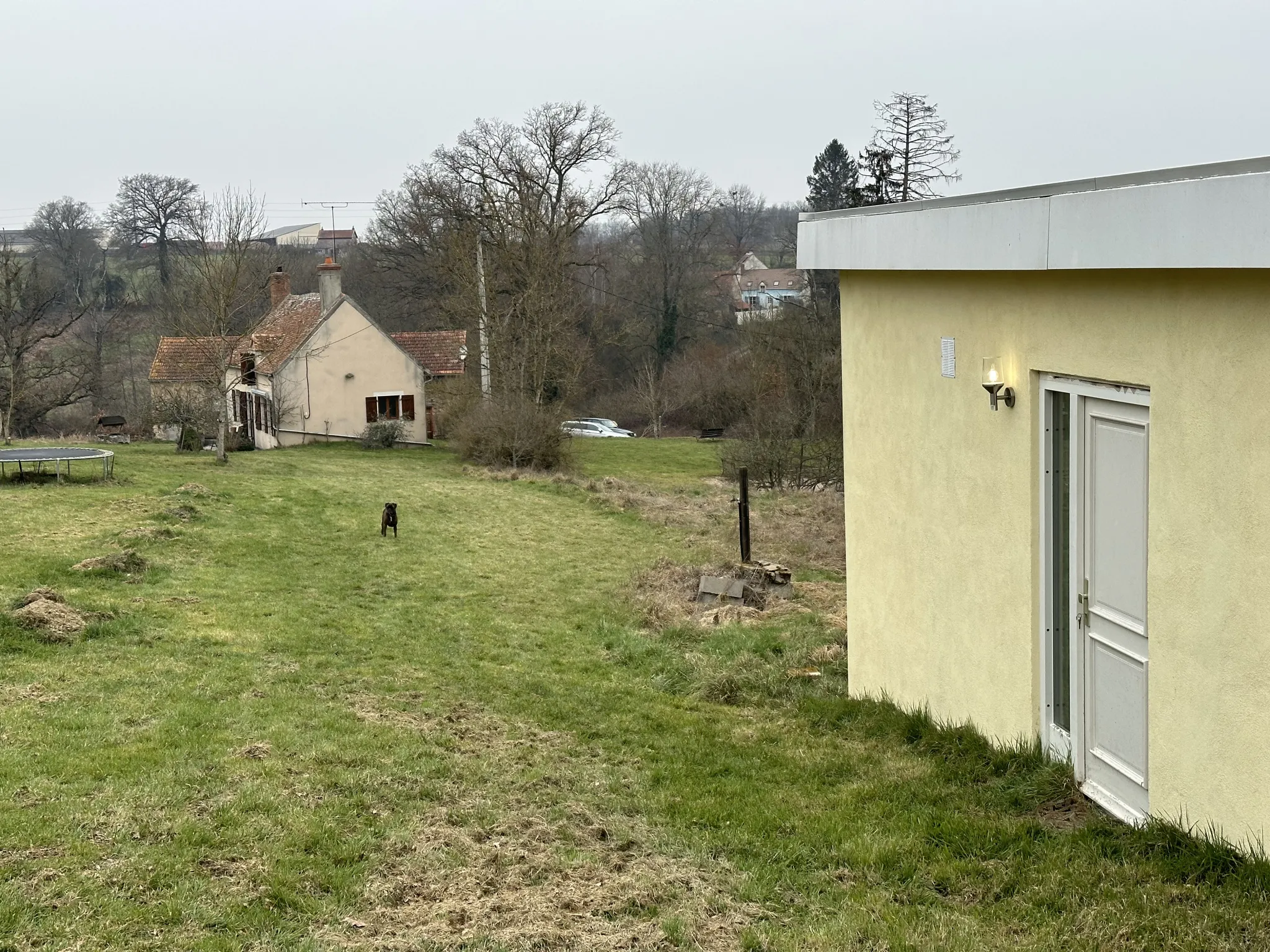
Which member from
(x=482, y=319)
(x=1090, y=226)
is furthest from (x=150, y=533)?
(x=482, y=319)

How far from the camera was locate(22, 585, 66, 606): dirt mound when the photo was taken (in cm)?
1108

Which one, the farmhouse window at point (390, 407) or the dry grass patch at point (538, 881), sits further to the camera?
the farmhouse window at point (390, 407)

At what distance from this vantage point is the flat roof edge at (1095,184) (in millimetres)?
4270

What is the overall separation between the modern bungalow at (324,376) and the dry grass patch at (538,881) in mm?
32948

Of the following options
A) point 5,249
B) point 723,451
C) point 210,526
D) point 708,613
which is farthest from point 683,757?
point 5,249

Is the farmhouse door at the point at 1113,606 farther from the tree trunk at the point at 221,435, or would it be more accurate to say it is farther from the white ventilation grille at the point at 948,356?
the tree trunk at the point at 221,435

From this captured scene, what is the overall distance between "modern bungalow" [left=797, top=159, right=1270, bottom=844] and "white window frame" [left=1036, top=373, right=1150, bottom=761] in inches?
0.5

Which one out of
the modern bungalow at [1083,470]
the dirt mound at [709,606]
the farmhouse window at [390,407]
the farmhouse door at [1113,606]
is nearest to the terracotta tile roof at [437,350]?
the farmhouse window at [390,407]

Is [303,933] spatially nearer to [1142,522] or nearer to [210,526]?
[1142,522]

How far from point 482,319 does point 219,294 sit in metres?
15.8

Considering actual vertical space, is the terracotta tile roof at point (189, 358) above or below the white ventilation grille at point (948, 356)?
above

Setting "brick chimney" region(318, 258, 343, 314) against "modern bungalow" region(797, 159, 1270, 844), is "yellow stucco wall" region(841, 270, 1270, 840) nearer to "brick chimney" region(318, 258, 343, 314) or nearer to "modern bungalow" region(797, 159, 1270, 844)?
"modern bungalow" region(797, 159, 1270, 844)

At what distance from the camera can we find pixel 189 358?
120ft

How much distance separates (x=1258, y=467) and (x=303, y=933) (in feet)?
13.9
